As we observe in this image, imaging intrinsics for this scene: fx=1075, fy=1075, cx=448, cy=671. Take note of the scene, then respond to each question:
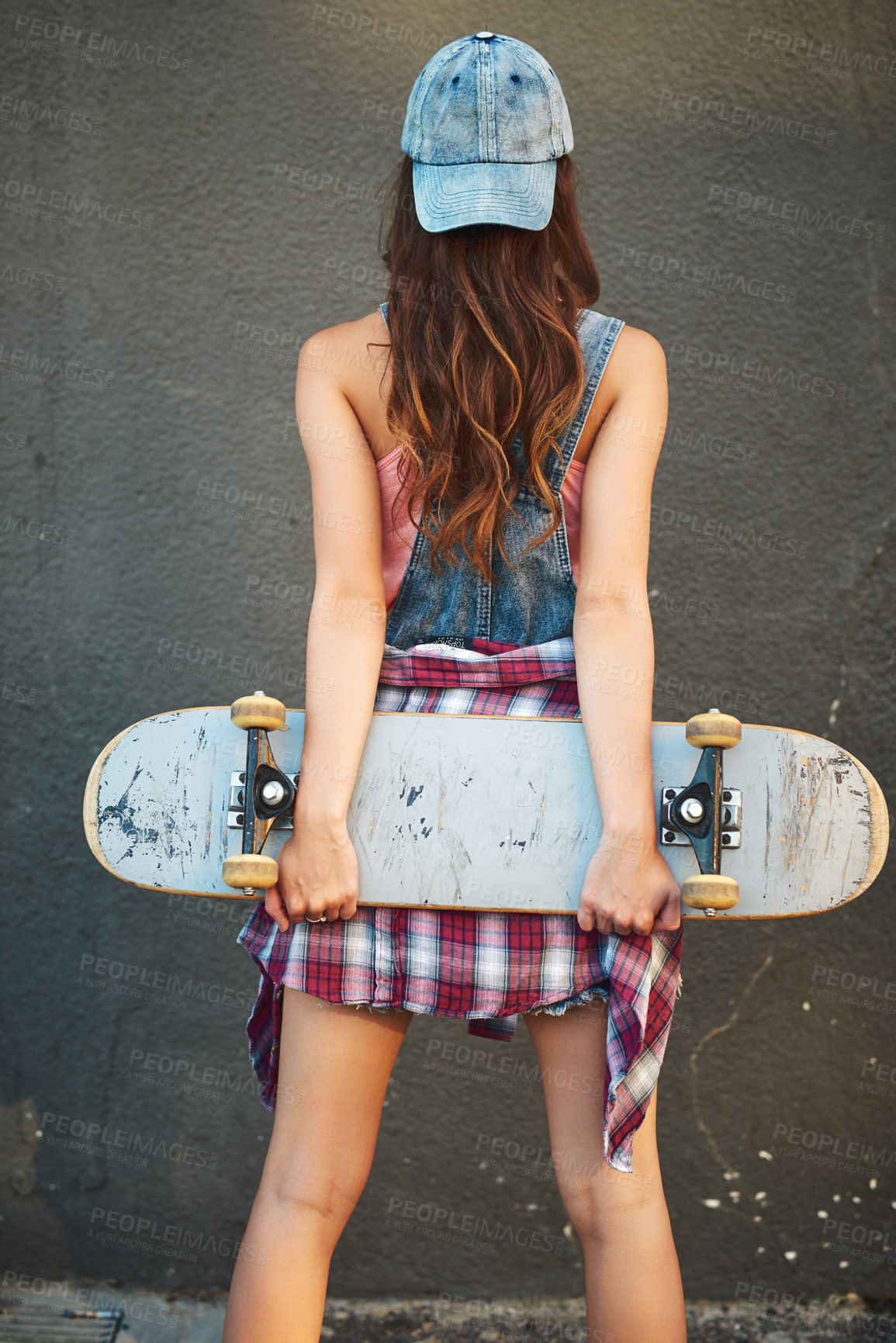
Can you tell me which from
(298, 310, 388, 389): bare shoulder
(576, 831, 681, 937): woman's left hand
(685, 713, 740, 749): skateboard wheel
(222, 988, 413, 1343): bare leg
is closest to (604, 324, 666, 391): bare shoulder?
(298, 310, 388, 389): bare shoulder

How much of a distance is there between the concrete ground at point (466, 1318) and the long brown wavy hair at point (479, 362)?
68.3 inches

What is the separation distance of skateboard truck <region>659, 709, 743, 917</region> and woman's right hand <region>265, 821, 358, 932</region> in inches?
16.2

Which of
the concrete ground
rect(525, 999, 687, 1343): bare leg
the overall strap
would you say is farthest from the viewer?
the concrete ground

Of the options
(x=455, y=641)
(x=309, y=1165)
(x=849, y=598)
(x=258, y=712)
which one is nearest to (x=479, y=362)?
(x=455, y=641)

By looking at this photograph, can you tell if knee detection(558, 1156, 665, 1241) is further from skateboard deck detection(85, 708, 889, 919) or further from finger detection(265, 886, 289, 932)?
finger detection(265, 886, 289, 932)

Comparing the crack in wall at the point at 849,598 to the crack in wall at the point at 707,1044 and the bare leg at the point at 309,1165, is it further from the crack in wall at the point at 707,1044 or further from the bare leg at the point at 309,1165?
the bare leg at the point at 309,1165

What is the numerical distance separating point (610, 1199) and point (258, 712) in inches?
29.3

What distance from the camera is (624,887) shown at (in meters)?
1.32

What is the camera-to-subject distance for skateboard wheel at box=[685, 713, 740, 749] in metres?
1.34

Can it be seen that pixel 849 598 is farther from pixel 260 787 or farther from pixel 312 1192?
pixel 312 1192

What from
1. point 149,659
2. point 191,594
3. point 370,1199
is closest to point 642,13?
point 191,594

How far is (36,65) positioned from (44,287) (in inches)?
18.5

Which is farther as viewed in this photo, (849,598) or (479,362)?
(849,598)

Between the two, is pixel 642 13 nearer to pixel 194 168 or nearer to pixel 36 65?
pixel 194 168
